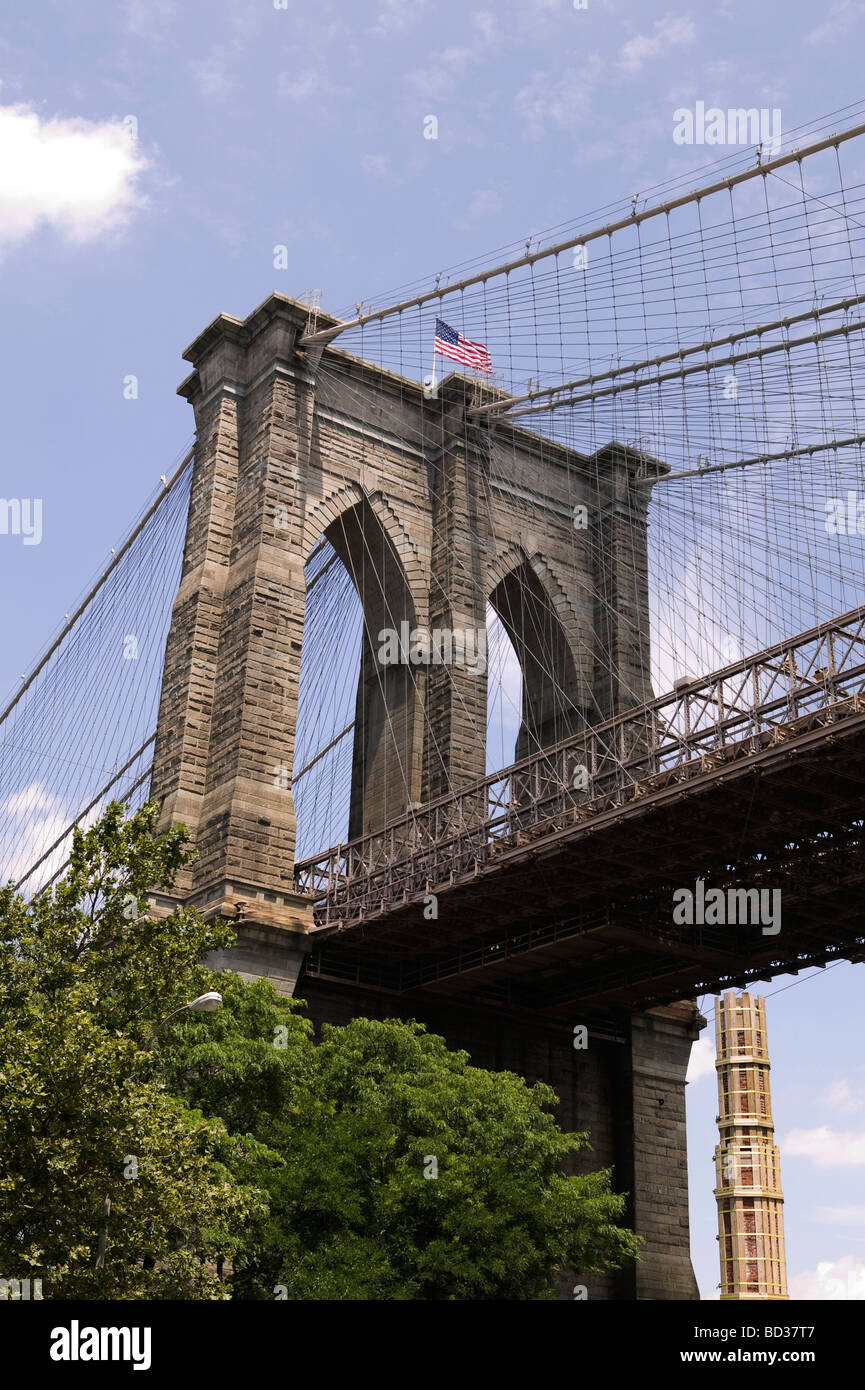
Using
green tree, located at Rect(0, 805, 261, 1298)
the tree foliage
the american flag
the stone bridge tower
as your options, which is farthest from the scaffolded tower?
green tree, located at Rect(0, 805, 261, 1298)

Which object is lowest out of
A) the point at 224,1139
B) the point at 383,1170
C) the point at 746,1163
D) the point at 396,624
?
the point at 383,1170

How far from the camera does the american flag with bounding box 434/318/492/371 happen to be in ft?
147

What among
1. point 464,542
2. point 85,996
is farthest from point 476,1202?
point 464,542

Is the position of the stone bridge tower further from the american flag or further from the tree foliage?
the tree foliage

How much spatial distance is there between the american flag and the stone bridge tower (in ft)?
4.74

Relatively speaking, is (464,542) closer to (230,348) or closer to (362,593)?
(362,593)

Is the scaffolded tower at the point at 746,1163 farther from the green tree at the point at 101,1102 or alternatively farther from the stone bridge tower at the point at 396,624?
the green tree at the point at 101,1102

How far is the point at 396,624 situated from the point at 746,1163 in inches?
1415

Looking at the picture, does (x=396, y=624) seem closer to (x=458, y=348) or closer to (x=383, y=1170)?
(x=458, y=348)

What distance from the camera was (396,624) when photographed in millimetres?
45312

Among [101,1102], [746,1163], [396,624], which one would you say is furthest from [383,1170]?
[746,1163]

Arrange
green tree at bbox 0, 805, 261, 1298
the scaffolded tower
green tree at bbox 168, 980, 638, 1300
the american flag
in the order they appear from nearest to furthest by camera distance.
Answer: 1. green tree at bbox 0, 805, 261, 1298
2. green tree at bbox 168, 980, 638, 1300
3. the american flag
4. the scaffolded tower

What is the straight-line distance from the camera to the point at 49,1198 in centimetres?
1838

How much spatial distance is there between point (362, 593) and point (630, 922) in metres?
16.7
